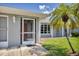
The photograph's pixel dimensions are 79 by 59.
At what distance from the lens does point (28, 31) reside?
9.08 metres

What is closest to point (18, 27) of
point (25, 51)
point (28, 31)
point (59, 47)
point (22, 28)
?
point (22, 28)

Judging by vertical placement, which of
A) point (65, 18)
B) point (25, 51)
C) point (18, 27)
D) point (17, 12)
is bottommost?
point (25, 51)

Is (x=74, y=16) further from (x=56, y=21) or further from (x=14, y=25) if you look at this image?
(x=14, y=25)

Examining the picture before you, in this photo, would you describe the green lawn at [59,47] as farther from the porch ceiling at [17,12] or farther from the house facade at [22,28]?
the porch ceiling at [17,12]

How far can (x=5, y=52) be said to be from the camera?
29.5ft

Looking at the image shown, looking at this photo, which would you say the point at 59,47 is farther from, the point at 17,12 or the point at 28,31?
the point at 17,12

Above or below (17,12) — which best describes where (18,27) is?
below

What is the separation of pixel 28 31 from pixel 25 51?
0.43 meters

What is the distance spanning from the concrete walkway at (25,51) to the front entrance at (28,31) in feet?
0.43

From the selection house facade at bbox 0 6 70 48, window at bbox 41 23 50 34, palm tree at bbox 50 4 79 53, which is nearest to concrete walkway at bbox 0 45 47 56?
house facade at bbox 0 6 70 48

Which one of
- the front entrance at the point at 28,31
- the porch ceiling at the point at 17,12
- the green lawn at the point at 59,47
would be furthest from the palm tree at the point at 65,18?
the front entrance at the point at 28,31

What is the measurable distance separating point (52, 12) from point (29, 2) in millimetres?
523

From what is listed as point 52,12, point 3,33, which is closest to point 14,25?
point 3,33

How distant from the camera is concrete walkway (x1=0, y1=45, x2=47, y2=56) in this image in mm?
8984
